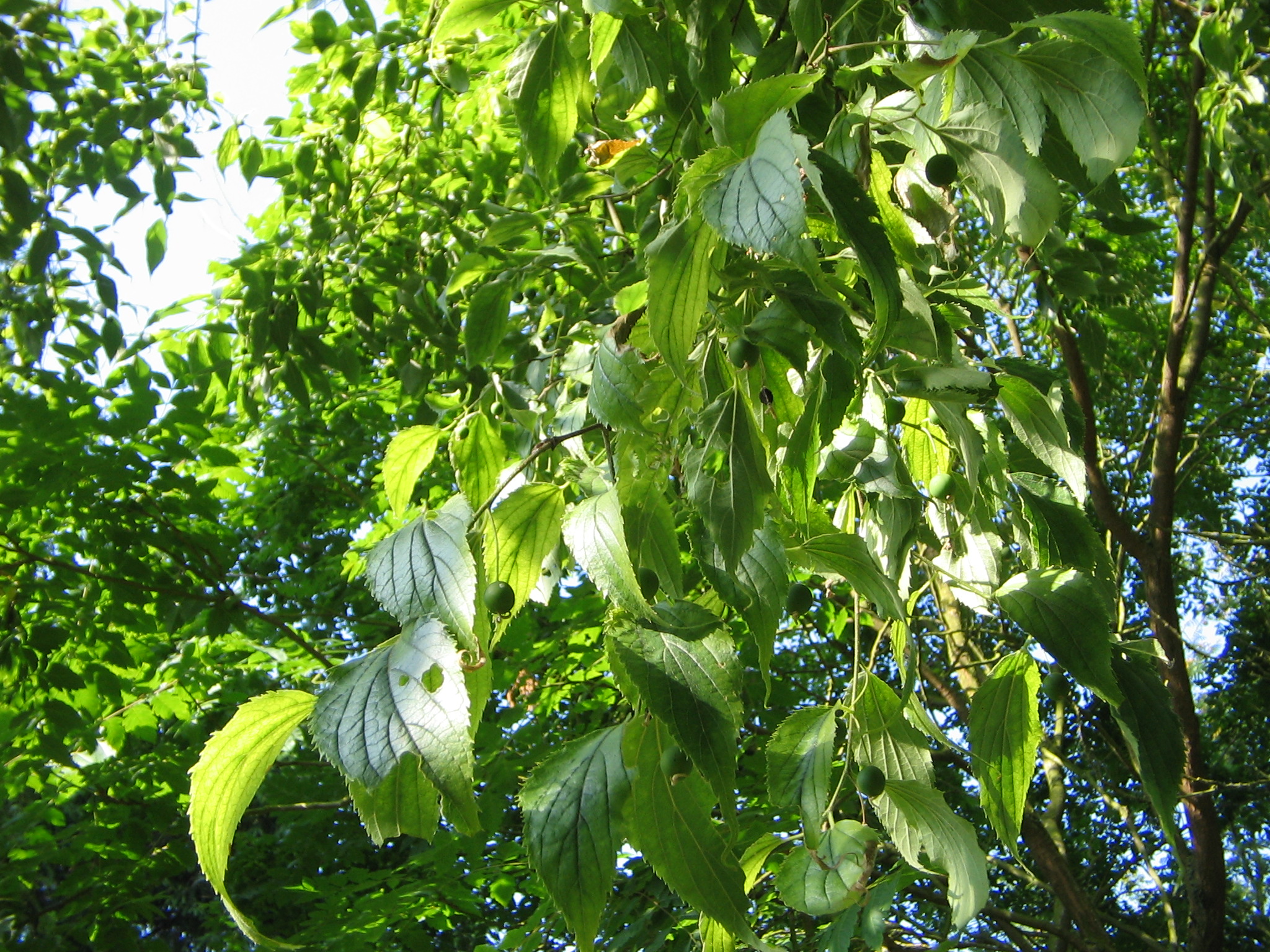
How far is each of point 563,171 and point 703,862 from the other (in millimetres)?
891

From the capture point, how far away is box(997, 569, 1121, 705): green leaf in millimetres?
564

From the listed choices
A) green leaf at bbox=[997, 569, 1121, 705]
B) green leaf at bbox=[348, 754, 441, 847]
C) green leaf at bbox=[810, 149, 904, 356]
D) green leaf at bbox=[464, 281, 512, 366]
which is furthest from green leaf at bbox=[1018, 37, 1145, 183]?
green leaf at bbox=[464, 281, 512, 366]

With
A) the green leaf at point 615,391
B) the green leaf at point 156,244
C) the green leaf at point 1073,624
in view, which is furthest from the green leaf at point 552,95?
the green leaf at point 156,244

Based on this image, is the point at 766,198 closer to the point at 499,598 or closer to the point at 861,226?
the point at 861,226

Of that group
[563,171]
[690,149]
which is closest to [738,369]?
[690,149]

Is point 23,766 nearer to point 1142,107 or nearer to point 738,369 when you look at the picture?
point 738,369

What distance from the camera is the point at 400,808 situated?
49 cm

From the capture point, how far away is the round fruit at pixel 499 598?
579 mm

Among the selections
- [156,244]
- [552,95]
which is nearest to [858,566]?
[552,95]

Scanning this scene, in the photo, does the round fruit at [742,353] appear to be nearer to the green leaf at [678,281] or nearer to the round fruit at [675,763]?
the green leaf at [678,281]

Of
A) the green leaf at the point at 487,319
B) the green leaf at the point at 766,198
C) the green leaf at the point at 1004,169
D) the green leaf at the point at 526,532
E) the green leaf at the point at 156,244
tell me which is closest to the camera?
the green leaf at the point at 766,198

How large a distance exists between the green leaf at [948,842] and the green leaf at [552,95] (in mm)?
553

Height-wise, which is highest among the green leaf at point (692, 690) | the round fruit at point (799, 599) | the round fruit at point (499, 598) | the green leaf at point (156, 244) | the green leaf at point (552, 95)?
the green leaf at point (156, 244)

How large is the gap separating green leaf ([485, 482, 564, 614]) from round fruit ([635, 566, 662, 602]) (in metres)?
0.07
